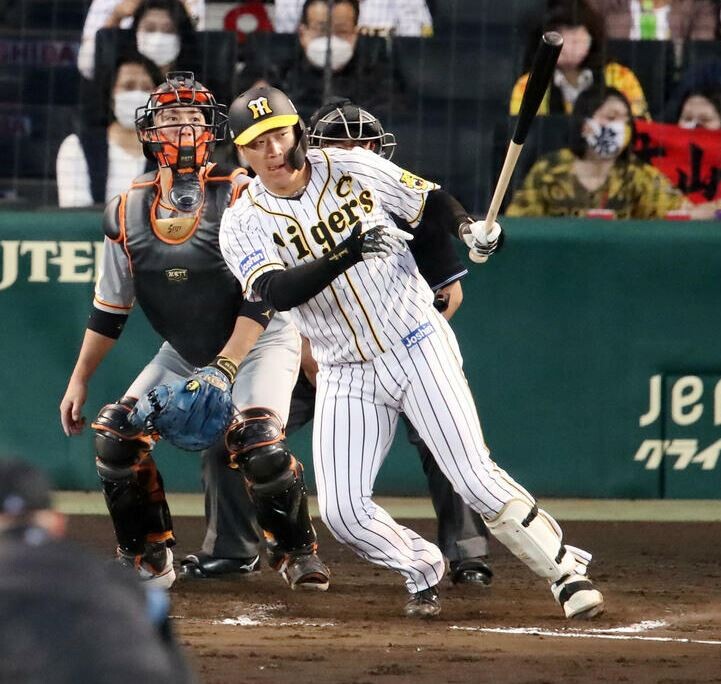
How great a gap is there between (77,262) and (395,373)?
137 inches

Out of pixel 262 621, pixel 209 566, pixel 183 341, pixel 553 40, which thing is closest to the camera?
pixel 553 40

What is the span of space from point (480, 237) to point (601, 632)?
1422 millimetres

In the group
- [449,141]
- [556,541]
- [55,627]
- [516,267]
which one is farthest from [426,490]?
[55,627]

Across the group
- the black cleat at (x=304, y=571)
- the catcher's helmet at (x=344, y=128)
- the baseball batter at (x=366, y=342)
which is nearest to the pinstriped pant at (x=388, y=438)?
the baseball batter at (x=366, y=342)

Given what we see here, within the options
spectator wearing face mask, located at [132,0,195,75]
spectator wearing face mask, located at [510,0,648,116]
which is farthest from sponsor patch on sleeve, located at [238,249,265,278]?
spectator wearing face mask, located at [510,0,648,116]

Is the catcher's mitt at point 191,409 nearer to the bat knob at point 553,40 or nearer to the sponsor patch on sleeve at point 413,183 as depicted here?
the sponsor patch on sleeve at point 413,183

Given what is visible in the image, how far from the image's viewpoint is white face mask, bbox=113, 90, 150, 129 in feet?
29.1

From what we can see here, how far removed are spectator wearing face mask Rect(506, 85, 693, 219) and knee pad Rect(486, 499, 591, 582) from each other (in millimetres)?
3347

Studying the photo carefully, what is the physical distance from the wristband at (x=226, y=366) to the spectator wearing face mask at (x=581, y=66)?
3.14m

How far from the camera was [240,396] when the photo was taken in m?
6.68

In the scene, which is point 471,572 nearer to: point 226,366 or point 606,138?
point 226,366

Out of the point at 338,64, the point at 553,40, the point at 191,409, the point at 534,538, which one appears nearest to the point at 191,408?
the point at 191,409

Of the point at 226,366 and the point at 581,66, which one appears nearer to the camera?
the point at 226,366

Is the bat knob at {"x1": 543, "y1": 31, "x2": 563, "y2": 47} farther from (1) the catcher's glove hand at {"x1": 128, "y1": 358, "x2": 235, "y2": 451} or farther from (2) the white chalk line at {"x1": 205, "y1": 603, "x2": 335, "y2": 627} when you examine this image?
A: (2) the white chalk line at {"x1": 205, "y1": 603, "x2": 335, "y2": 627}
